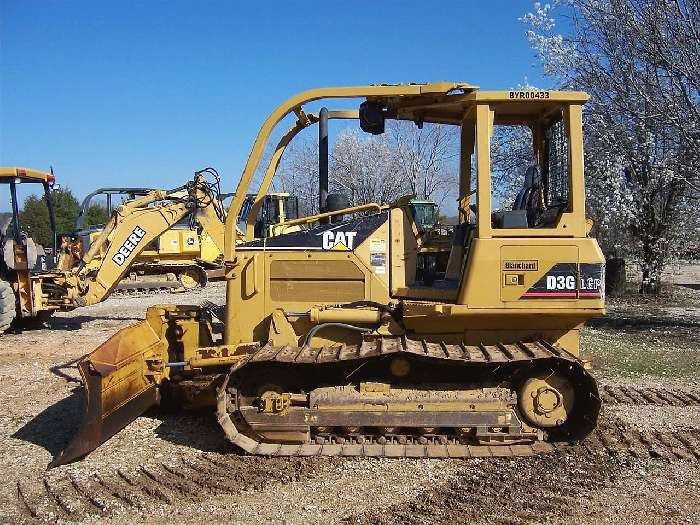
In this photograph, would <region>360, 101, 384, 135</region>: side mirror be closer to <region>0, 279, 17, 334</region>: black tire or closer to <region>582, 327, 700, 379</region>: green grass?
<region>582, 327, 700, 379</region>: green grass

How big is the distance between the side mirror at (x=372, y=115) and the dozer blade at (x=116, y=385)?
297 centimetres

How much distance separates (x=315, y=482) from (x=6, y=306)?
9.26 metres

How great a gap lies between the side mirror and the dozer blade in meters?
2.97

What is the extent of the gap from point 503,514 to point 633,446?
1998mm

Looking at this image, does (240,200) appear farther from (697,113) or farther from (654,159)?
(654,159)

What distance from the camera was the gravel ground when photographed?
4.60 m

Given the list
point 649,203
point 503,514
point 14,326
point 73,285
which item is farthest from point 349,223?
point 649,203

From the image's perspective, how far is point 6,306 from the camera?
1198 centimetres

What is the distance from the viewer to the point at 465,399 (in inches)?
214

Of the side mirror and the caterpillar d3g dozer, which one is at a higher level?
the side mirror

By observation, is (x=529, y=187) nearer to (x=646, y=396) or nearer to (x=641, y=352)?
(x=646, y=396)

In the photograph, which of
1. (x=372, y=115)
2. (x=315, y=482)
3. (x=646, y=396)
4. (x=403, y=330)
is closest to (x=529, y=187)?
(x=372, y=115)

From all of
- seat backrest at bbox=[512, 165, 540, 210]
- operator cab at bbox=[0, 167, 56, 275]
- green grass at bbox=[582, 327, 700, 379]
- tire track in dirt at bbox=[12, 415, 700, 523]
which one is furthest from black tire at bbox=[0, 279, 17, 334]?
green grass at bbox=[582, 327, 700, 379]

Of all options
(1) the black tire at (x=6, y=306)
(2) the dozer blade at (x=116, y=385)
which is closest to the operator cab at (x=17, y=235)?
(1) the black tire at (x=6, y=306)
